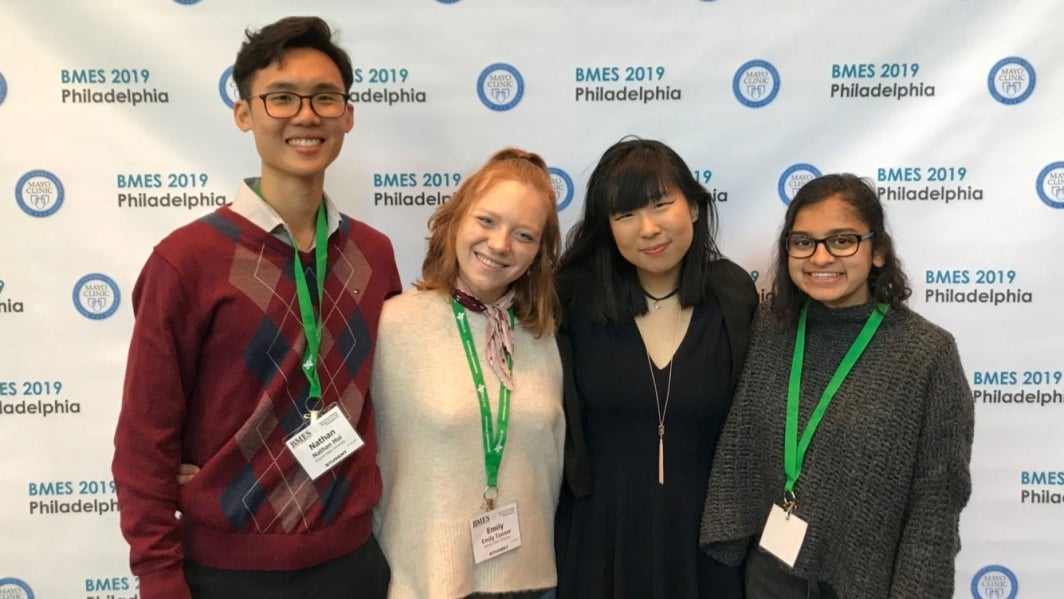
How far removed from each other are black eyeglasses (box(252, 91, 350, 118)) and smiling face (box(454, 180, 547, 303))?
0.38 m

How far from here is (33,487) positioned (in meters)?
2.14

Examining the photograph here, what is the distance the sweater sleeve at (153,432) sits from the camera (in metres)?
1.27

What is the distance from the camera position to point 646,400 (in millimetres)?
1622

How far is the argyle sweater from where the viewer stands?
128 cm

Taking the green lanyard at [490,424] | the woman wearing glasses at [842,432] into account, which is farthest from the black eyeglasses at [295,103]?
the woman wearing glasses at [842,432]

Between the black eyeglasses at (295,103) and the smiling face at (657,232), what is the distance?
2.32 ft

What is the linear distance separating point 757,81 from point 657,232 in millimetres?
802

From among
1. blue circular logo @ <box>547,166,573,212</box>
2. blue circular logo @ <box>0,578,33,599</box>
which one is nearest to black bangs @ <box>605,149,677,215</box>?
blue circular logo @ <box>547,166,573,212</box>

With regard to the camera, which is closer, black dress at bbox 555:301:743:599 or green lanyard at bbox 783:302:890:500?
green lanyard at bbox 783:302:890:500

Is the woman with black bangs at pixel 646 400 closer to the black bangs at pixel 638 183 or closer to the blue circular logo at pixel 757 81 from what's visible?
the black bangs at pixel 638 183

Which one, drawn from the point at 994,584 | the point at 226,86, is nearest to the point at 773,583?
the point at 994,584

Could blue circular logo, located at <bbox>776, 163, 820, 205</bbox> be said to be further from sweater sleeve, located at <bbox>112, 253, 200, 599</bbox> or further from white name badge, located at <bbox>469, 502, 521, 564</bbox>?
sweater sleeve, located at <bbox>112, 253, 200, 599</bbox>

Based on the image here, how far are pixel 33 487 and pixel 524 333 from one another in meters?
1.75

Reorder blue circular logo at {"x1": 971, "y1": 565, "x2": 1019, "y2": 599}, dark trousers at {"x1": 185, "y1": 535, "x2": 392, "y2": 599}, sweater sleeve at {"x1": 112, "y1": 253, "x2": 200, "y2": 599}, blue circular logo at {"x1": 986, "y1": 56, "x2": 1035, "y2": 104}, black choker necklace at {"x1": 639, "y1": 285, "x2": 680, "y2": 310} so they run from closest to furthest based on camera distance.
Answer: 1. sweater sleeve at {"x1": 112, "y1": 253, "x2": 200, "y2": 599}
2. dark trousers at {"x1": 185, "y1": 535, "x2": 392, "y2": 599}
3. black choker necklace at {"x1": 639, "y1": 285, "x2": 680, "y2": 310}
4. blue circular logo at {"x1": 986, "y1": 56, "x2": 1035, "y2": 104}
5. blue circular logo at {"x1": 971, "y1": 565, "x2": 1019, "y2": 599}
